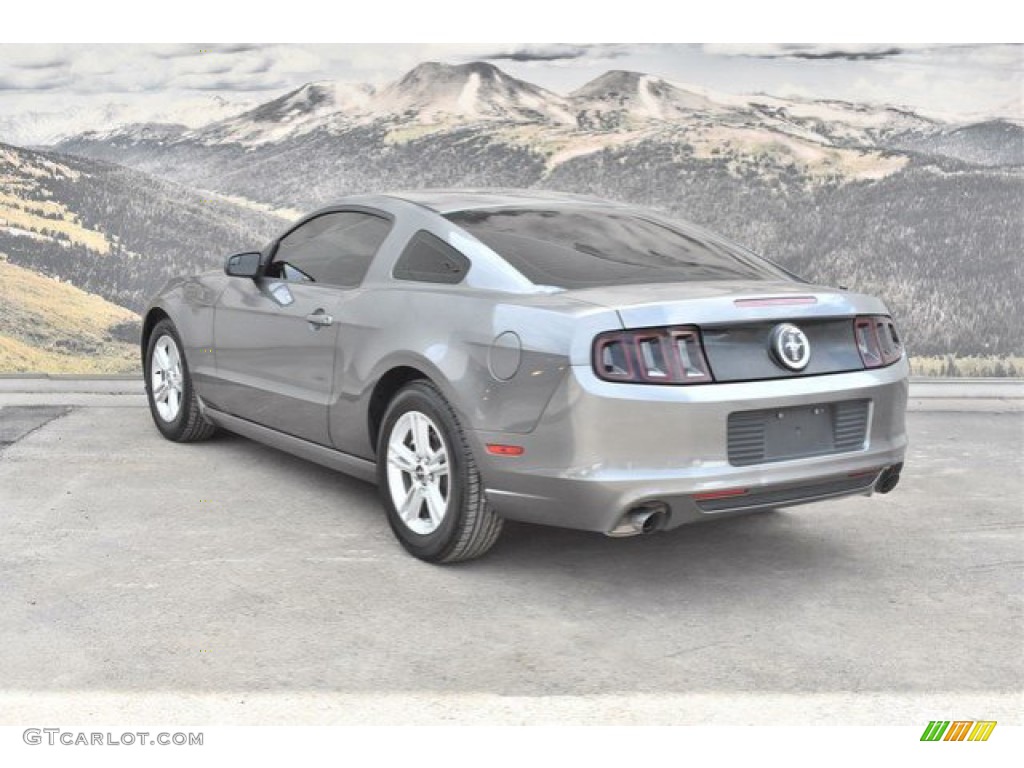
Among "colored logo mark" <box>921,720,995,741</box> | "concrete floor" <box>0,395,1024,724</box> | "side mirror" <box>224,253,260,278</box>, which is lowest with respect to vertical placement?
"concrete floor" <box>0,395,1024,724</box>

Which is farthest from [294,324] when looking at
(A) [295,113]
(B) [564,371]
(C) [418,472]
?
(A) [295,113]

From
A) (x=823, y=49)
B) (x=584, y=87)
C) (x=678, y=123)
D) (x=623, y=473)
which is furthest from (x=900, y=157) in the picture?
(x=623, y=473)

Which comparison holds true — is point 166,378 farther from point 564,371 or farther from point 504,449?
point 564,371

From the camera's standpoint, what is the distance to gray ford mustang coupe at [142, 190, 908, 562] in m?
4.12

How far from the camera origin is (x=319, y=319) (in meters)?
5.48

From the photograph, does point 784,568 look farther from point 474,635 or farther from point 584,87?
point 584,87

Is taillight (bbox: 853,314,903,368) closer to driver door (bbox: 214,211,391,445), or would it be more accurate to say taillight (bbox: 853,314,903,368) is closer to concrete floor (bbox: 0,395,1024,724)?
concrete floor (bbox: 0,395,1024,724)

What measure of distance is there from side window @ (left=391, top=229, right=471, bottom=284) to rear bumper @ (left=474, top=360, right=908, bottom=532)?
82 cm

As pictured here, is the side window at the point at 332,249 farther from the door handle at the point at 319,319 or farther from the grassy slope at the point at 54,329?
the grassy slope at the point at 54,329

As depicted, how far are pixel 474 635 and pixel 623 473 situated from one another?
735 mm

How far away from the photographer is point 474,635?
405 cm

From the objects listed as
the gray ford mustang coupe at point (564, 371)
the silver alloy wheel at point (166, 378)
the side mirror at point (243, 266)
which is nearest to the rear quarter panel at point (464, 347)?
the gray ford mustang coupe at point (564, 371)

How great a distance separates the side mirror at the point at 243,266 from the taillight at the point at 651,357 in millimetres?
2552

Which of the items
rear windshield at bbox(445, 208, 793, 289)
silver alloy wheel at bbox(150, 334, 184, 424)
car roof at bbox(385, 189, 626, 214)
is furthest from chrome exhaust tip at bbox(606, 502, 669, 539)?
silver alloy wheel at bbox(150, 334, 184, 424)
